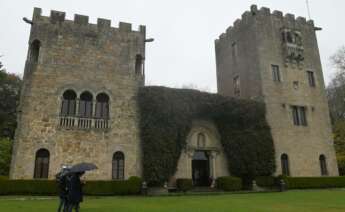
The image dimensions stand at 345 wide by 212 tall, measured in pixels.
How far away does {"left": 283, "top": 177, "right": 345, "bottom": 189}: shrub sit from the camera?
21.2m

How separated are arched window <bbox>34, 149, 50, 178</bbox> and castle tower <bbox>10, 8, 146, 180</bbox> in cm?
6

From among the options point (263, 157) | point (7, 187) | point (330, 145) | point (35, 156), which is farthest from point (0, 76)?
point (330, 145)

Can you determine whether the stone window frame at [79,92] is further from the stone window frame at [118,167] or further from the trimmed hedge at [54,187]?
the trimmed hedge at [54,187]

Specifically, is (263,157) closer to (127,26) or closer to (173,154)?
(173,154)

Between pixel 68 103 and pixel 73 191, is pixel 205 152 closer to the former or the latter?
pixel 68 103

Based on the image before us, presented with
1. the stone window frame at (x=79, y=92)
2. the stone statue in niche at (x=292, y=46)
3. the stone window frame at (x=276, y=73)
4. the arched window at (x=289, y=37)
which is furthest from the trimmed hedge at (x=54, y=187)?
the arched window at (x=289, y=37)

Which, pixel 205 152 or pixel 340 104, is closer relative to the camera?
pixel 205 152

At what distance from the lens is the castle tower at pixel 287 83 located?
23375 millimetres

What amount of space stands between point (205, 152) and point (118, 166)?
6824 mm

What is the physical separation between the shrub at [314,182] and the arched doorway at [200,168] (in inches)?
220

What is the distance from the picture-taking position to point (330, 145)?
24656mm

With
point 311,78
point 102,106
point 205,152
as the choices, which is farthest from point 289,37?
point 102,106

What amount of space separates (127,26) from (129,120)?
7.41 metres

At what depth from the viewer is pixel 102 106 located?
20078 millimetres
